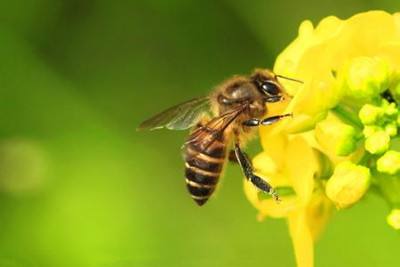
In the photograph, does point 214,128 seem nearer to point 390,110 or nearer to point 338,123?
point 338,123

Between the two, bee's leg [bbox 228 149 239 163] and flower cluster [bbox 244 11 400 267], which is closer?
flower cluster [bbox 244 11 400 267]

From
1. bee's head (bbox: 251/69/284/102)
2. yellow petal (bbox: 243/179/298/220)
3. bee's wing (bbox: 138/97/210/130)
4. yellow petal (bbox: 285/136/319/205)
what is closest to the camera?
yellow petal (bbox: 285/136/319/205)

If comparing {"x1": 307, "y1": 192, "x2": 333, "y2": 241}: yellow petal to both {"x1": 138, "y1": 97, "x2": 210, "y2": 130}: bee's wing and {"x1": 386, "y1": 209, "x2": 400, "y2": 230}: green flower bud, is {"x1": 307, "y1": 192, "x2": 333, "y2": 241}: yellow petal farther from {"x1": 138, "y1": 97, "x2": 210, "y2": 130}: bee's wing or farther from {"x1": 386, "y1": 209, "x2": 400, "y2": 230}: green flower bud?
{"x1": 138, "y1": 97, "x2": 210, "y2": 130}: bee's wing

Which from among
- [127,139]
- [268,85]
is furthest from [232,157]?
[127,139]

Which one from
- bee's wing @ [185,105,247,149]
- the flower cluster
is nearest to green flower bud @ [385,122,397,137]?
the flower cluster

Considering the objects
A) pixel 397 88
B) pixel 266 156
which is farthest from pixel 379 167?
pixel 266 156

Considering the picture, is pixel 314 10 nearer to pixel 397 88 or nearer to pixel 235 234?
pixel 235 234

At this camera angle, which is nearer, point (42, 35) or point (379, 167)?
point (379, 167)
